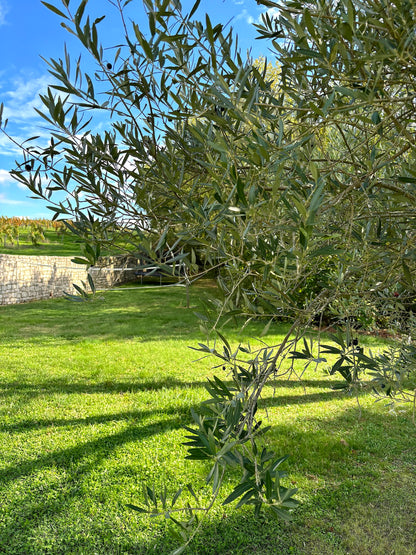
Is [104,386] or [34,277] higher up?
[34,277]

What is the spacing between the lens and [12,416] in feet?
17.7

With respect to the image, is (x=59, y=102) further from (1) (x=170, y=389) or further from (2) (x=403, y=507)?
(1) (x=170, y=389)

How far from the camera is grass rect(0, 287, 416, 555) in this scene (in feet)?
10.7

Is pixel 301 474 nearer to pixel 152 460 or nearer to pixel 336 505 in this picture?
pixel 336 505

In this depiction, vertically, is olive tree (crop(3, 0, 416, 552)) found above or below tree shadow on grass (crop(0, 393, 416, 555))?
above

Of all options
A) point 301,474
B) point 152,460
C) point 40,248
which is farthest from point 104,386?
point 40,248

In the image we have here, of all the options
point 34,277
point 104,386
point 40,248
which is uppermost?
point 40,248

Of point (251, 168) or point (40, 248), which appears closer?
point (251, 168)

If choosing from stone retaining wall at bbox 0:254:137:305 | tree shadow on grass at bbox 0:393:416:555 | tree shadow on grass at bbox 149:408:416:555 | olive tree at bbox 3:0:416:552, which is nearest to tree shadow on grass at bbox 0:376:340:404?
tree shadow on grass at bbox 0:393:416:555

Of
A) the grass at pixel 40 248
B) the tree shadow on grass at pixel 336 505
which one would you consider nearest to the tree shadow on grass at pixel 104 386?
the tree shadow on grass at pixel 336 505

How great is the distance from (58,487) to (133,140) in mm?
3429

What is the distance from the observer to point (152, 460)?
14.1ft

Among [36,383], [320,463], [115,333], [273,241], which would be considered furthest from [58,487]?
[115,333]

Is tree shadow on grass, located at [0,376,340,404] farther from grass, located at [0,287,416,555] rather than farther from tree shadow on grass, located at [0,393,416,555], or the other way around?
tree shadow on grass, located at [0,393,416,555]
